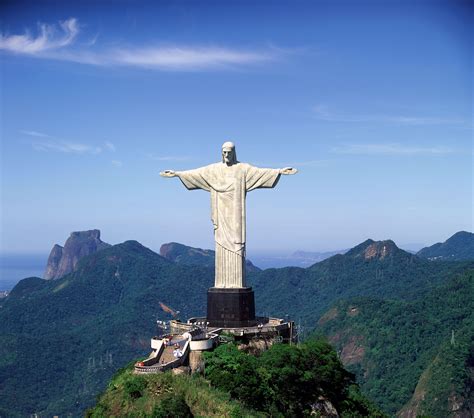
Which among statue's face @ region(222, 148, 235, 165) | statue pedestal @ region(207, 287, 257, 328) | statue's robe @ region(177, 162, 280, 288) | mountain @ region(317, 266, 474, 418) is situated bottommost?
mountain @ region(317, 266, 474, 418)

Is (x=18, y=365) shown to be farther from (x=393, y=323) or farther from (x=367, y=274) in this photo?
(x=367, y=274)

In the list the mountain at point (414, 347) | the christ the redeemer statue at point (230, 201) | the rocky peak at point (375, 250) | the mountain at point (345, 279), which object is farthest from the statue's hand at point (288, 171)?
the rocky peak at point (375, 250)

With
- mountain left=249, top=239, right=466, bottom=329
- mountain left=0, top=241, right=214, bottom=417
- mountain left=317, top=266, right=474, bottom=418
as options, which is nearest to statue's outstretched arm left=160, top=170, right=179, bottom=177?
mountain left=317, top=266, right=474, bottom=418

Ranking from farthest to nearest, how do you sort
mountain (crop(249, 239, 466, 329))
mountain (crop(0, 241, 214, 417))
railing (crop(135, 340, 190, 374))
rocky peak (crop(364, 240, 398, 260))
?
1. rocky peak (crop(364, 240, 398, 260))
2. mountain (crop(249, 239, 466, 329))
3. mountain (crop(0, 241, 214, 417))
4. railing (crop(135, 340, 190, 374))

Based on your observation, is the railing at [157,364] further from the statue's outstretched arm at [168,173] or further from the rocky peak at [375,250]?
the rocky peak at [375,250]

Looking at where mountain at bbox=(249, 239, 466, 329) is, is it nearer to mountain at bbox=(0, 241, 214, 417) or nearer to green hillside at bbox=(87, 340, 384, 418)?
mountain at bbox=(0, 241, 214, 417)

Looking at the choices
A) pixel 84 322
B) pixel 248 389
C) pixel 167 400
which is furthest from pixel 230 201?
pixel 84 322

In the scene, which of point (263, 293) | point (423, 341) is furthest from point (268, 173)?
point (263, 293)
